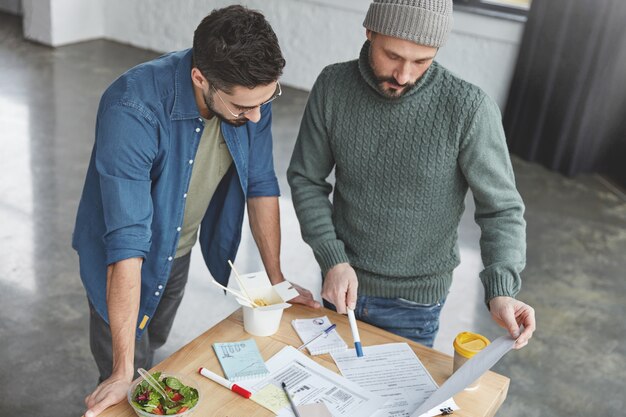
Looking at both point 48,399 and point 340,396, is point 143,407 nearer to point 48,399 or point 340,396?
point 340,396

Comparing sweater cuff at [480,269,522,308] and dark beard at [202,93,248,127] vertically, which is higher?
dark beard at [202,93,248,127]

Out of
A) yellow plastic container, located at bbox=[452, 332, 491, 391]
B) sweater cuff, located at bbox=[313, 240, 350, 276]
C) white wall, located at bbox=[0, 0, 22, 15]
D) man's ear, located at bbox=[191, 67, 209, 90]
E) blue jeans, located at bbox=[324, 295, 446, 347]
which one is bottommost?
white wall, located at bbox=[0, 0, 22, 15]

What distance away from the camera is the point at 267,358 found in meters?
1.97

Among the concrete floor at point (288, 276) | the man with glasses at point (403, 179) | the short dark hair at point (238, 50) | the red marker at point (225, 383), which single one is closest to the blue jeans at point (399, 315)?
the man with glasses at point (403, 179)

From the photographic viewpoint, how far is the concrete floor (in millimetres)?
3328

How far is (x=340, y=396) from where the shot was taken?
6.04ft

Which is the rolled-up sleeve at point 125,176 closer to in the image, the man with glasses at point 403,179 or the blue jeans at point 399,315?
the man with glasses at point 403,179

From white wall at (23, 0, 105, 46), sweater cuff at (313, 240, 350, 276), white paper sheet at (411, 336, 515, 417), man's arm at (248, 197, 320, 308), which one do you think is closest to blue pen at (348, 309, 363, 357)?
sweater cuff at (313, 240, 350, 276)

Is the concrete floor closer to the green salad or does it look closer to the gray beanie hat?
the green salad

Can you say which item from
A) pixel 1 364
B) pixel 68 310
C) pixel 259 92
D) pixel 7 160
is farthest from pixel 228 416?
pixel 7 160

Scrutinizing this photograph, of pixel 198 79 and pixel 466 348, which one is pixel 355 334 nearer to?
pixel 466 348

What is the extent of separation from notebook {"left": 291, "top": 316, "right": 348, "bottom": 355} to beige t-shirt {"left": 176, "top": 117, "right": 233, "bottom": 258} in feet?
1.50

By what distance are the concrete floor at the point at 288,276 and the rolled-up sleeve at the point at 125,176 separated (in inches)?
58.0

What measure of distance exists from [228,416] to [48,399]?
5.33 ft
